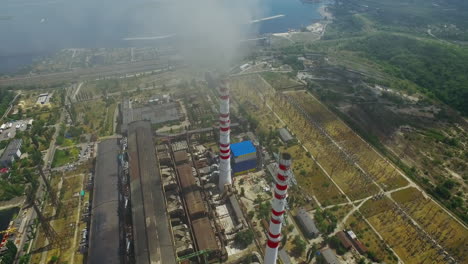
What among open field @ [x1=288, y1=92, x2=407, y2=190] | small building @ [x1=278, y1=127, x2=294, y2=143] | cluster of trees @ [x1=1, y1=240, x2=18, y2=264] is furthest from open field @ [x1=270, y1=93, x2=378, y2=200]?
cluster of trees @ [x1=1, y1=240, x2=18, y2=264]

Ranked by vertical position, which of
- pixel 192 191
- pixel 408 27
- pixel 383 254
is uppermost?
pixel 408 27

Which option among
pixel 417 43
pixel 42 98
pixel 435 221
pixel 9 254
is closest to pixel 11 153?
pixel 9 254

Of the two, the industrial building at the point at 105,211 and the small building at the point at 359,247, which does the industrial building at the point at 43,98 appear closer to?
the industrial building at the point at 105,211

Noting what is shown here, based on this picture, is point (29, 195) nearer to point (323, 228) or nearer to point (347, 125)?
point (323, 228)

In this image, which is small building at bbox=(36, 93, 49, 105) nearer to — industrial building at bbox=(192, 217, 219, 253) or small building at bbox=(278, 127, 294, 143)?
industrial building at bbox=(192, 217, 219, 253)

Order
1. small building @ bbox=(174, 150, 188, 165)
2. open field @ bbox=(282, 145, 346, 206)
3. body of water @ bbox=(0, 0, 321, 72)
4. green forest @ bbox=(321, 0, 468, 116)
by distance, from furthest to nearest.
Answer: body of water @ bbox=(0, 0, 321, 72) → green forest @ bbox=(321, 0, 468, 116) → small building @ bbox=(174, 150, 188, 165) → open field @ bbox=(282, 145, 346, 206)

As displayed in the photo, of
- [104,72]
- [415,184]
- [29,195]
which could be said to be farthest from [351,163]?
[104,72]
